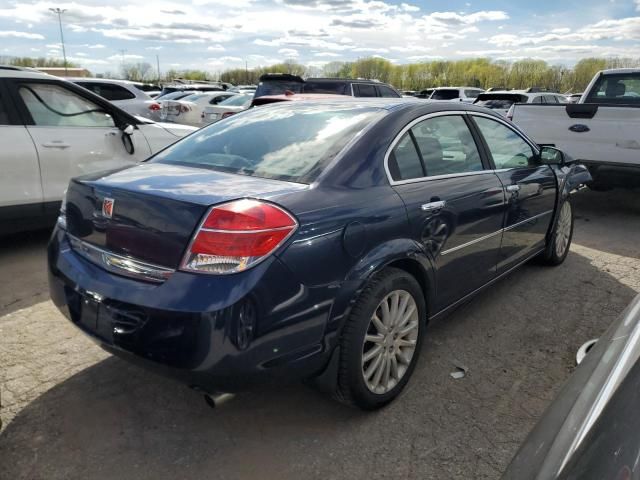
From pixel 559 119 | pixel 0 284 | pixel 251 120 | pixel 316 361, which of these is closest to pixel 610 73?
pixel 559 119

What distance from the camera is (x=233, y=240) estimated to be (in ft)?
6.68

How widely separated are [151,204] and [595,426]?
1.80 meters

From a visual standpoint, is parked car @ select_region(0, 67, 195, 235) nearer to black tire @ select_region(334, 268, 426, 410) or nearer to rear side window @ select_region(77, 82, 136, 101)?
black tire @ select_region(334, 268, 426, 410)

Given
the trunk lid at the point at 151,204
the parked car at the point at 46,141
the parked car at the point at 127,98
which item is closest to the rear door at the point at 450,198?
the trunk lid at the point at 151,204

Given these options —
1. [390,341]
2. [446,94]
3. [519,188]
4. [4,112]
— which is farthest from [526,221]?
[446,94]

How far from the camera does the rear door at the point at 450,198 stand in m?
2.78

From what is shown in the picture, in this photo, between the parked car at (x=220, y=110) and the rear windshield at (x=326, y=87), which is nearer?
the rear windshield at (x=326, y=87)

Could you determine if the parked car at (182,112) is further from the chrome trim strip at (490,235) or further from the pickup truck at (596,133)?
the chrome trim strip at (490,235)

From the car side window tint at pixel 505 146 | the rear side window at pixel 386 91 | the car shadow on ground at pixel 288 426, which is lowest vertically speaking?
the car shadow on ground at pixel 288 426

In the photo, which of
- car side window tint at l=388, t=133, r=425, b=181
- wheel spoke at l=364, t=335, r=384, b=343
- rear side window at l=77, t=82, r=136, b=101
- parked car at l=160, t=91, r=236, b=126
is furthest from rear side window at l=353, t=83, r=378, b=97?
wheel spoke at l=364, t=335, r=384, b=343

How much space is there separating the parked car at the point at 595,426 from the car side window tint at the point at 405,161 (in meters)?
1.37

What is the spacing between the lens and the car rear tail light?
2.03 metres

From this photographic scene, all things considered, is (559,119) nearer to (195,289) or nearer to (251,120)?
(251,120)

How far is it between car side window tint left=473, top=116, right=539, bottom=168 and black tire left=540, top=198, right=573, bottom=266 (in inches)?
26.2
